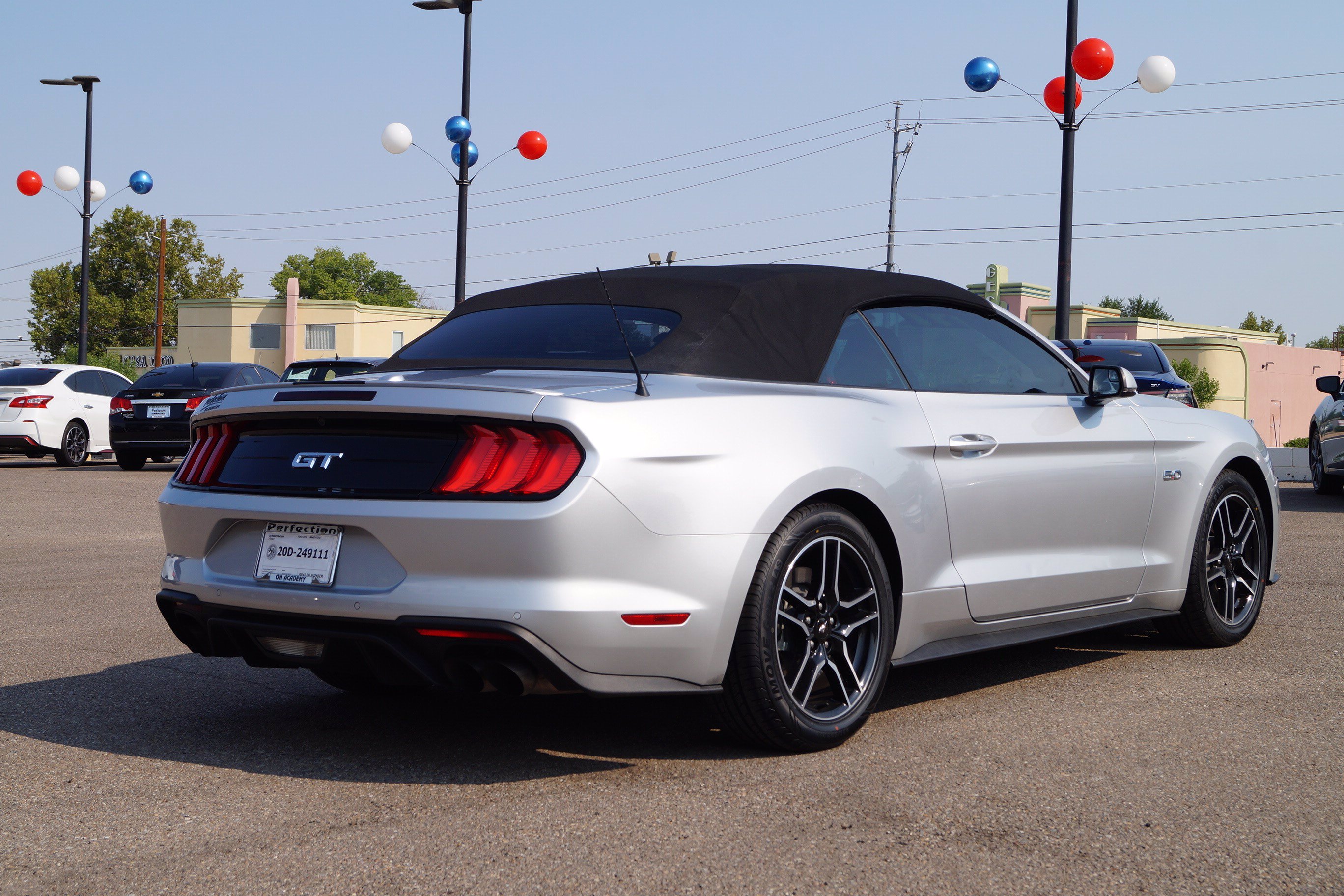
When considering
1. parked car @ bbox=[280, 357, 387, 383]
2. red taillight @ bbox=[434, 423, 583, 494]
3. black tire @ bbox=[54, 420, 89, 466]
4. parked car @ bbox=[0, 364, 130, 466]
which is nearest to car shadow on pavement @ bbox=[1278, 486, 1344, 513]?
parked car @ bbox=[280, 357, 387, 383]

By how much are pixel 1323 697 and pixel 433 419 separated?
3.34 meters

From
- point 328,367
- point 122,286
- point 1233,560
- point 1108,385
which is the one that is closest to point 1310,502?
point 1233,560

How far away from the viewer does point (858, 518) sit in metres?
4.20

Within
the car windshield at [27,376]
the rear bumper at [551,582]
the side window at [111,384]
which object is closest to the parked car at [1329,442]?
the rear bumper at [551,582]

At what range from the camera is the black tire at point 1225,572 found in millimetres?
5668

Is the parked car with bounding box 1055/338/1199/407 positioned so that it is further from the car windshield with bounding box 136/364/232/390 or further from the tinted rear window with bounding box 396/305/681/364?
the car windshield with bounding box 136/364/232/390

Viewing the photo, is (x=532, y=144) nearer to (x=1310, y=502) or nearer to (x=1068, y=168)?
(x=1068, y=168)

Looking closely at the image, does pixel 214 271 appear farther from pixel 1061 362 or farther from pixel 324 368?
pixel 1061 362

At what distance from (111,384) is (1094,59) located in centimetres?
1477

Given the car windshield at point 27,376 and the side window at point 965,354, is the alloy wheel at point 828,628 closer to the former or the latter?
the side window at point 965,354

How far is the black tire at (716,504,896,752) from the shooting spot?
3816mm

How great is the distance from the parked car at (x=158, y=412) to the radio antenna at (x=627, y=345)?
14.4m

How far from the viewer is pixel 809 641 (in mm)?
4027

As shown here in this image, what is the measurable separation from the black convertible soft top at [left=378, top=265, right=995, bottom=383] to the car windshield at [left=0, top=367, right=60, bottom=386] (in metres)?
16.5
